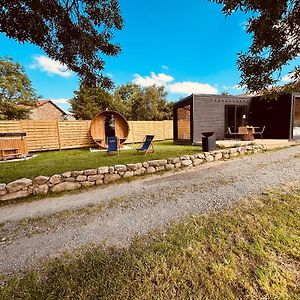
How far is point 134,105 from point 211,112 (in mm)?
17893

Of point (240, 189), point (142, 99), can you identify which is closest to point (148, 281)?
A: point (240, 189)

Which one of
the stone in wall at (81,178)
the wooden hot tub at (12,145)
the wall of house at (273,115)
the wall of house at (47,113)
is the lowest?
the stone in wall at (81,178)

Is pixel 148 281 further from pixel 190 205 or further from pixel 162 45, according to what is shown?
pixel 162 45

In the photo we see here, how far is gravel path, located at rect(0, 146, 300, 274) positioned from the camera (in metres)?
2.38

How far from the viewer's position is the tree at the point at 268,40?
1894 millimetres

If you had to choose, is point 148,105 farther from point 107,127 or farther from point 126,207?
point 126,207

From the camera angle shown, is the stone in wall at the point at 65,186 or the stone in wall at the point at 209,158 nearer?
the stone in wall at the point at 65,186

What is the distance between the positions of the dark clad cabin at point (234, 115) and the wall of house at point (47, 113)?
22.3 metres

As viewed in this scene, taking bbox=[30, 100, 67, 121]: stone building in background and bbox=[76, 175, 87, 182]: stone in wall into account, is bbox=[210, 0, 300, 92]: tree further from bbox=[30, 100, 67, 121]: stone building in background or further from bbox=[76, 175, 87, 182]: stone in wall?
bbox=[30, 100, 67, 121]: stone building in background

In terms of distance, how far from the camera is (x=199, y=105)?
10.3 metres

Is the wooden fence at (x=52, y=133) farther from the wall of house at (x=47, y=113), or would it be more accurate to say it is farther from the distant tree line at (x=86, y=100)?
the wall of house at (x=47, y=113)

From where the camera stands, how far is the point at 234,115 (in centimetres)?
1161

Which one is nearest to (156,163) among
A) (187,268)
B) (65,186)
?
(65,186)

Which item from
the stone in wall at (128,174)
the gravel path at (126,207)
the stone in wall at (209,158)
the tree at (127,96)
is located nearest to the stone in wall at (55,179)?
the gravel path at (126,207)
